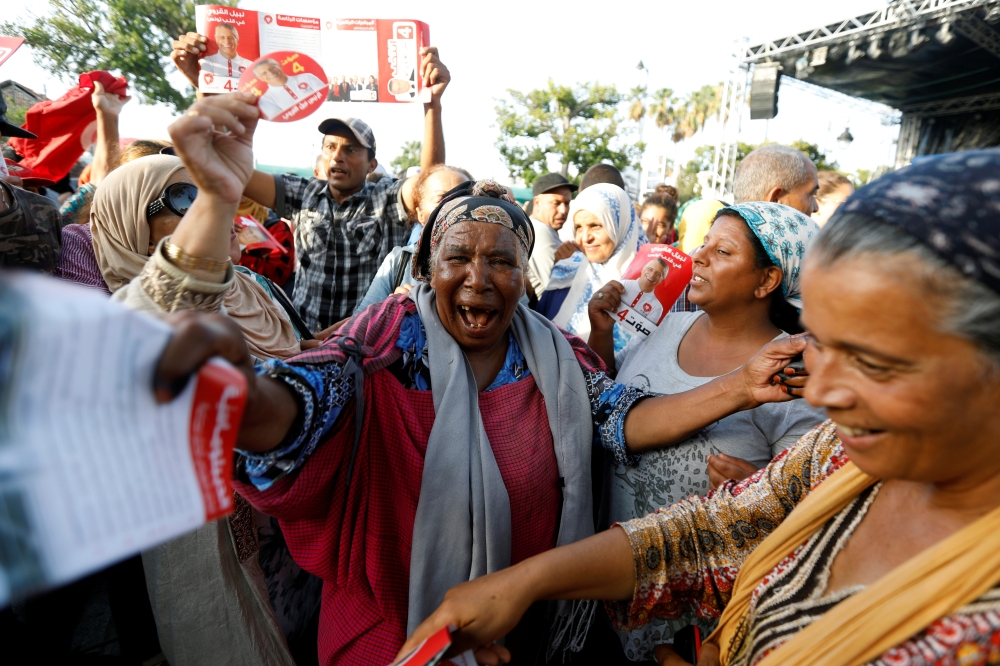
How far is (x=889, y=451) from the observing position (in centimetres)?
93

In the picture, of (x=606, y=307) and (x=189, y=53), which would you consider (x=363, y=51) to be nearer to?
(x=189, y=53)

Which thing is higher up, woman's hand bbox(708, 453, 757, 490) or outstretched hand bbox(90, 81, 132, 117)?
outstretched hand bbox(90, 81, 132, 117)

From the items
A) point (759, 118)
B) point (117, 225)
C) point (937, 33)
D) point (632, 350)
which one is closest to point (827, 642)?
point (632, 350)

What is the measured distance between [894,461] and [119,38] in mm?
20483

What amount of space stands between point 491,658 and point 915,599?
2.79 ft

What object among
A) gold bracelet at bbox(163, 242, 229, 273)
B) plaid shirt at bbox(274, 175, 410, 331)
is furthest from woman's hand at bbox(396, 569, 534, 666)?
plaid shirt at bbox(274, 175, 410, 331)

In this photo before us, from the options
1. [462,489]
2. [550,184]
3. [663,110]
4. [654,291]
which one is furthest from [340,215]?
[663,110]

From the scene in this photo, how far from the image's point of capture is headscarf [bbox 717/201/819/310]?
2010 mm

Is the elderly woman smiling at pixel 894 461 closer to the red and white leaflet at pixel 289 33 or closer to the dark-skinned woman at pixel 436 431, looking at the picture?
the dark-skinned woman at pixel 436 431

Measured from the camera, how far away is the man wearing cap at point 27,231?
190 cm

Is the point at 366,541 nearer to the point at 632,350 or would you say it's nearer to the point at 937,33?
the point at 632,350

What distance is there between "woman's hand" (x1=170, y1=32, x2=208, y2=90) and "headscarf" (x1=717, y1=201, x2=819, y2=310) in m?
2.37

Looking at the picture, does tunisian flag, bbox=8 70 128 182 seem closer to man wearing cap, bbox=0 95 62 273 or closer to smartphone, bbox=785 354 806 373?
man wearing cap, bbox=0 95 62 273

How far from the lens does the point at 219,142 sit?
125cm
